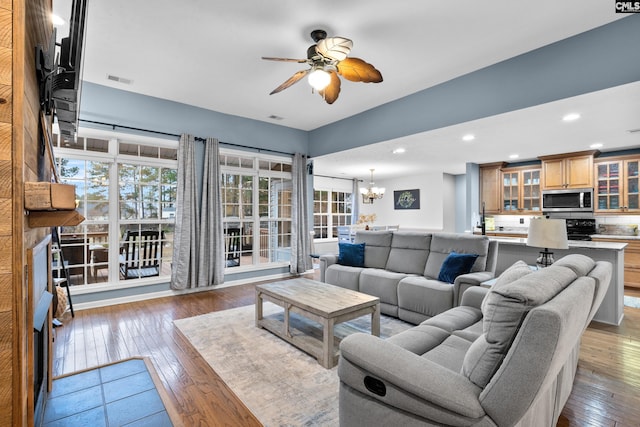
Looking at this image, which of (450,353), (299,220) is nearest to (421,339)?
(450,353)

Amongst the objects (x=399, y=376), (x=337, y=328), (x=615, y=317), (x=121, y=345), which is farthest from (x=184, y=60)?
(x=615, y=317)

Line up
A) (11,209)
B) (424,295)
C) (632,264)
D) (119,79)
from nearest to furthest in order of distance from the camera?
1. (11,209)
2. (424,295)
3. (119,79)
4. (632,264)

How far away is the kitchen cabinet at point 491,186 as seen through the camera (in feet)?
23.5

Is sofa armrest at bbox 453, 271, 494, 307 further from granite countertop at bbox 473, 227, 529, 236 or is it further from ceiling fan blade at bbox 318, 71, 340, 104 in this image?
granite countertop at bbox 473, 227, 529, 236

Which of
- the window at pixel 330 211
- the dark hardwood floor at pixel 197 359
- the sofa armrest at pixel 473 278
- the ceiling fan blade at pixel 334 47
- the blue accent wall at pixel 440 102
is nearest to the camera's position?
the dark hardwood floor at pixel 197 359

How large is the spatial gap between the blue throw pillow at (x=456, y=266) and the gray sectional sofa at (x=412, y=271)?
8 cm

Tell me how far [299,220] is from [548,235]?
4.13 meters

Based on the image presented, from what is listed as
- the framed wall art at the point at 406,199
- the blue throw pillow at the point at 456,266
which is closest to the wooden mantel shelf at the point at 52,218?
the blue throw pillow at the point at 456,266

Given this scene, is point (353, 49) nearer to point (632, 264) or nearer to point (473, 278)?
point (473, 278)

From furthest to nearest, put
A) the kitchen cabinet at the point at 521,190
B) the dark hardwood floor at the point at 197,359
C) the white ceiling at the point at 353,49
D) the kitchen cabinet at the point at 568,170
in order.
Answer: the kitchen cabinet at the point at 521,190 < the kitchen cabinet at the point at 568,170 < the white ceiling at the point at 353,49 < the dark hardwood floor at the point at 197,359

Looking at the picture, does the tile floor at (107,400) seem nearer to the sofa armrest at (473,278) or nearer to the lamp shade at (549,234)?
the sofa armrest at (473,278)

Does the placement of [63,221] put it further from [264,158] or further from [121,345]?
[264,158]

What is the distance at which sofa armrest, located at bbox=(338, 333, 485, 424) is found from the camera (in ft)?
3.86

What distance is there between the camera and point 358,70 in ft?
9.35
